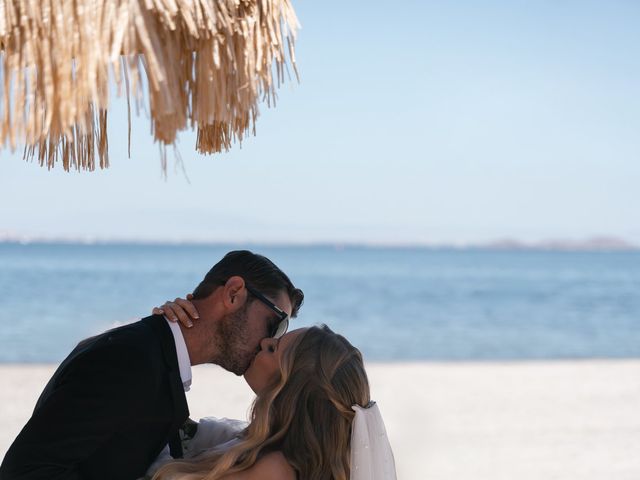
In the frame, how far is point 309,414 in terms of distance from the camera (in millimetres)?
2543

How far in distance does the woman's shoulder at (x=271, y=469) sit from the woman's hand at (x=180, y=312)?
17.7 inches

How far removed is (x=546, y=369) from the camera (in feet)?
35.6

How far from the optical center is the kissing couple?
227cm

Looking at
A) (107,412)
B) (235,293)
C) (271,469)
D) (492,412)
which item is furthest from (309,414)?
(492,412)

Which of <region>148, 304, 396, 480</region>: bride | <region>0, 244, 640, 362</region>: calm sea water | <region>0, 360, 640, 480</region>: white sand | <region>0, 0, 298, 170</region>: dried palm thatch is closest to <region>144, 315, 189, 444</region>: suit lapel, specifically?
<region>148, 304, 396, 480</region>: bride

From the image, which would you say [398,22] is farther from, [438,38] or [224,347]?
[224,347]

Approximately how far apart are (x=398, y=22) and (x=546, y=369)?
1675 inches

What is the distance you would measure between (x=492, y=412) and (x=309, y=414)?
5564mm

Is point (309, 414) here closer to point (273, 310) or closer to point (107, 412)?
point (273, 310)

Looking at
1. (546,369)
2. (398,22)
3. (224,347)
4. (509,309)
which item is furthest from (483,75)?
(224,347)

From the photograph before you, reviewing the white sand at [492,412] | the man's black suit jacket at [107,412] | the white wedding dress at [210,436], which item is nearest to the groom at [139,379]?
the man's black suit jacket at [107,412]

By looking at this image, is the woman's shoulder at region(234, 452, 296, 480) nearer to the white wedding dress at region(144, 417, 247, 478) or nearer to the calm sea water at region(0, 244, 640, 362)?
the white wedding dress at region(144, 417, 247, 478)

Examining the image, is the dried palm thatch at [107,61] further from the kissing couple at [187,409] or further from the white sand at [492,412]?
the white sand at [492,412]

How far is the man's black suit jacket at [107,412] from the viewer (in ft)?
7.34
